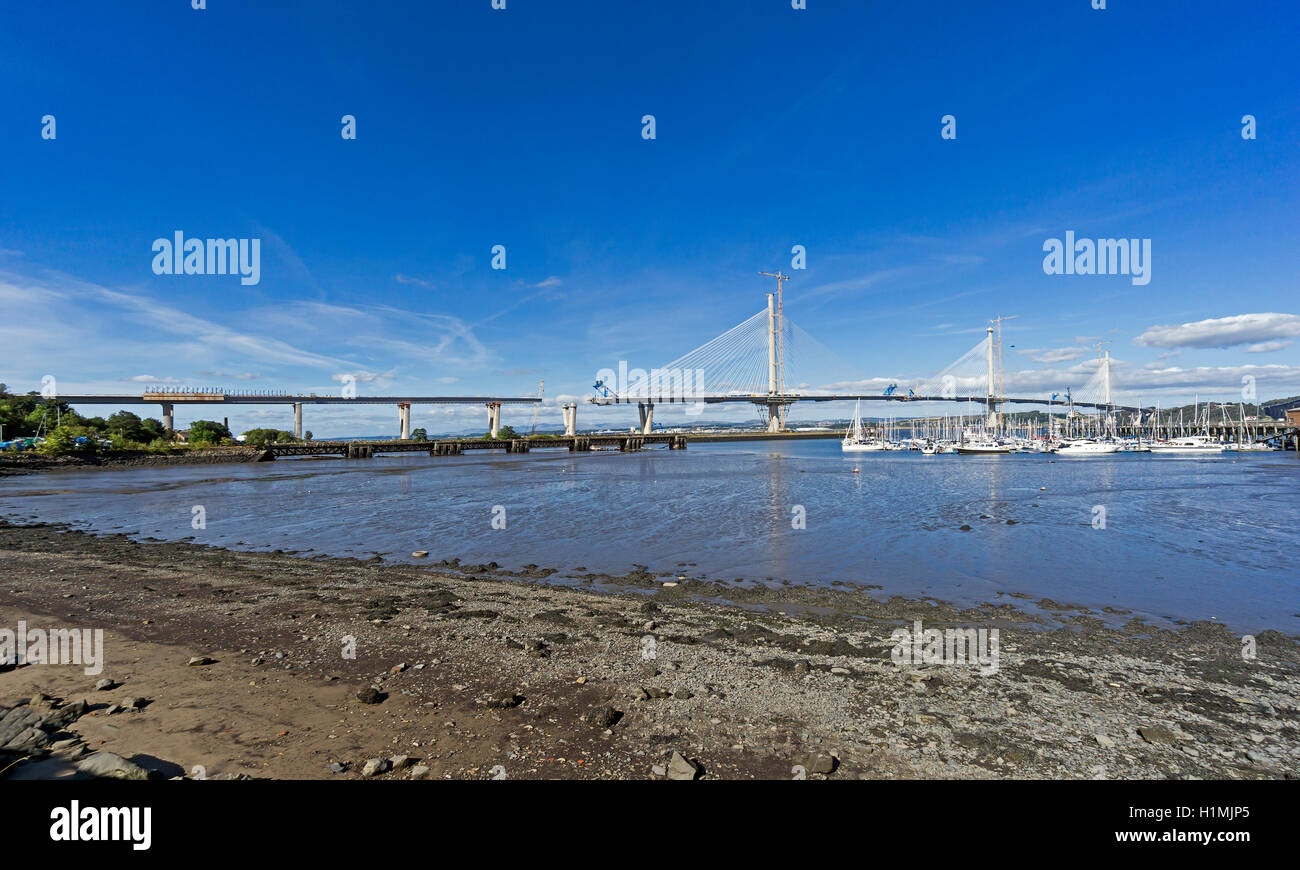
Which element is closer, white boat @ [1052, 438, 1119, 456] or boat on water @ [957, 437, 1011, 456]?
white boat @ [1052, 438, 1119, 456]

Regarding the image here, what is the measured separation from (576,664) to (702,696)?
173 cm

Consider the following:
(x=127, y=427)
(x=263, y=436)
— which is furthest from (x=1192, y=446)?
(x=127, y=427)

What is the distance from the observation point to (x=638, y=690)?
583 centimetres

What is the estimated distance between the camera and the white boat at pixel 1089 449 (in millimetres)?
80000

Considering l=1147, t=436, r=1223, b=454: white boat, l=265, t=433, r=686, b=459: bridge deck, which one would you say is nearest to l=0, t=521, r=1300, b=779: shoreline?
l=265, t=433, r=686, b=459: bridge deck

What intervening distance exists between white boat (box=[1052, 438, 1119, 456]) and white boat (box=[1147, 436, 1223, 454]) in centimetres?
797

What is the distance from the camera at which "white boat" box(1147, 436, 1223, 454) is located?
82062 millimetres

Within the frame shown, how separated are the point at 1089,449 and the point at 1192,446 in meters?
19.1

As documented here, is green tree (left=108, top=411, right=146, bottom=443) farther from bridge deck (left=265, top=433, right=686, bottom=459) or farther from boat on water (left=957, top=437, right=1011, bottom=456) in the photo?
boat on water (left=957, top=437, right=1011, bottom=456)

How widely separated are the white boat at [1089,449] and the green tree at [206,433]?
406 feet

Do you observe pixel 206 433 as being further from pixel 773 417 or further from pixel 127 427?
pixel 773 417

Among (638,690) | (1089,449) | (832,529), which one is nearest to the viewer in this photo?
(638,690)

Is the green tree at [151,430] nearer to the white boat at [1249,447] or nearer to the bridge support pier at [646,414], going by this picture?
the bridge support pier at [646,414]
